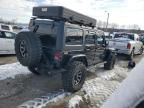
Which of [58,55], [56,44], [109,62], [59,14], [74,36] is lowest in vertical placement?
[109,62]

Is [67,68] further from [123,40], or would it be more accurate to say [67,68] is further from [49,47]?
[123,40]

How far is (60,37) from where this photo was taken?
583 cm

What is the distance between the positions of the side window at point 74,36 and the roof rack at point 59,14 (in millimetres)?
316

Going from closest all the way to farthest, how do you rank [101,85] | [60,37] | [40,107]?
[40,107] → [60,37] → [101,85]

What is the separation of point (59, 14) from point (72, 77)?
181 cm

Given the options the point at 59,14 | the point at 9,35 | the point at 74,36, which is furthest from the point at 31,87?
the point at 9,35

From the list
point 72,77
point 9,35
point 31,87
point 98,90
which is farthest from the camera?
point 9,35

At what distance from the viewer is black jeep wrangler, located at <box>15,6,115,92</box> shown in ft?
19.3

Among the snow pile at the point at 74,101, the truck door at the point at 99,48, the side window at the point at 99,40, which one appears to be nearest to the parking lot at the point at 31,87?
the snow pile at the point at 74,101

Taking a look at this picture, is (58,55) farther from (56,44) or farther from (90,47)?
(90,47)

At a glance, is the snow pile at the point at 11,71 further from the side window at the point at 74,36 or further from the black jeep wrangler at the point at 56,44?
the side window at the point at 74,36

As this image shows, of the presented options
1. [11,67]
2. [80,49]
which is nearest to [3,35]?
[11,67]

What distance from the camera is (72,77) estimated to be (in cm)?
610

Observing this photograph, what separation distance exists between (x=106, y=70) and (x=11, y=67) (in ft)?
14.1
